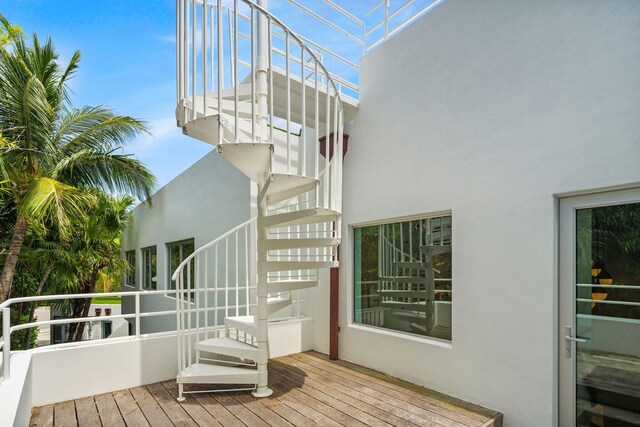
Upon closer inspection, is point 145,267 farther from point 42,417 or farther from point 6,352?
point 6,352

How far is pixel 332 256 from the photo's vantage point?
3.59 meters

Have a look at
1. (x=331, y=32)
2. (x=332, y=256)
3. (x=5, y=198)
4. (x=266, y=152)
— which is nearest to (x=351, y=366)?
(x=332, y=256)

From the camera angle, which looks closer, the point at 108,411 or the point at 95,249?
the point at 108,411

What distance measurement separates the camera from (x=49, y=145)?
5.18m

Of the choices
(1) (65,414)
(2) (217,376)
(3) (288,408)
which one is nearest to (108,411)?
(1) (65,414)

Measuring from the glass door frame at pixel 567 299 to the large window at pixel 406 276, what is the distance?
0.85 meters

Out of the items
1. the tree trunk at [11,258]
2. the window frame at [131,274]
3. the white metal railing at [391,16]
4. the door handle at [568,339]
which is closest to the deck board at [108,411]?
the tree trunk at [11,258]

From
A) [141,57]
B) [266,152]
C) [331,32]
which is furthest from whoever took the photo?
[141,57]

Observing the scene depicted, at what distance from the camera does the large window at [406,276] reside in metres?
3.20

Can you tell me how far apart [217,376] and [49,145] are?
4400mm

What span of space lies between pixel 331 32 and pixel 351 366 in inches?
147

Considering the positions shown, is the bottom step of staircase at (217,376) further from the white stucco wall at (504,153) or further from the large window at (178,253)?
the large window at (178,253)

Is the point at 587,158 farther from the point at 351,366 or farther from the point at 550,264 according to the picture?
the point at 351,366

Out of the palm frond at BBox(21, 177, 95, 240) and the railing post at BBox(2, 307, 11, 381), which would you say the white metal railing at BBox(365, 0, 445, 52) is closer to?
the railing post at BBox(2, 307, 11, 381)
